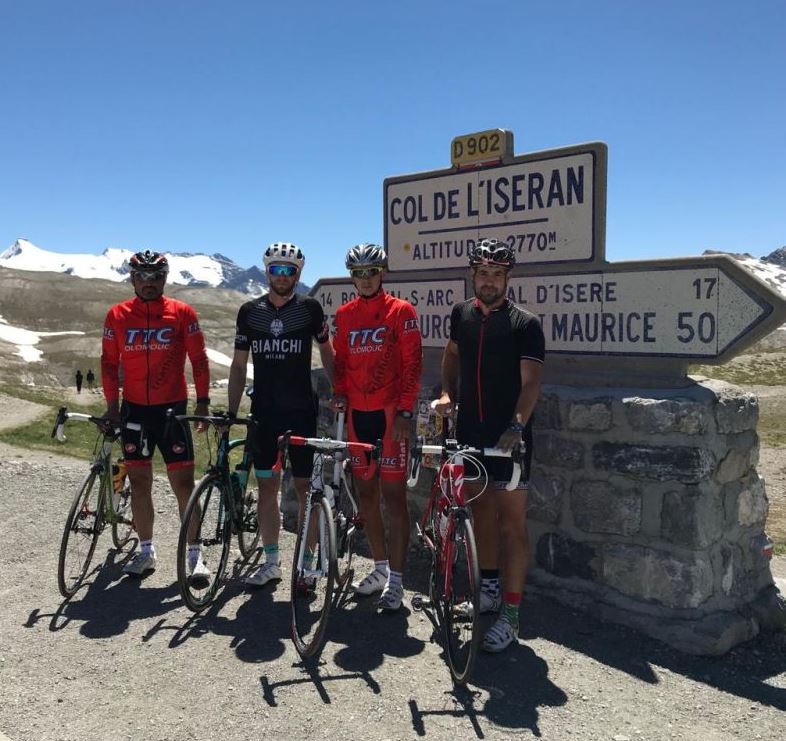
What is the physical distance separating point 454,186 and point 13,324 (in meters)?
134

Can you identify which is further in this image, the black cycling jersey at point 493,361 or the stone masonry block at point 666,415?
the stone masonry block at point 666,415

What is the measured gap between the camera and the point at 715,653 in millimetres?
4746

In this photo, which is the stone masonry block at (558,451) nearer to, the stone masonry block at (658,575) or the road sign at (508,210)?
the stone masonry block at (658,575)

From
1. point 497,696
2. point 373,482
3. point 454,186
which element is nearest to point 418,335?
point 373,482

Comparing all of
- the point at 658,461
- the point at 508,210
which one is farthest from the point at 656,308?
the point at 508,210

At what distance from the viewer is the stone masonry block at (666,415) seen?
4824 millimetres

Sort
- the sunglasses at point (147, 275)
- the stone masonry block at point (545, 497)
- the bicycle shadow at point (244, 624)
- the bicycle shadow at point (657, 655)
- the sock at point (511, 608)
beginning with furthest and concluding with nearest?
1. the sunglasses at point (147, 275)
2. the stone masonry block at point (545, 497)
3. the sock at point (511, 608)
4. the bicycle shadow at point (244, 624)
5. the bicycle shadow at point (657, 655)

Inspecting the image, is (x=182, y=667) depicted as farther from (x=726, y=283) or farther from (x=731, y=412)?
(x=726, y=283)

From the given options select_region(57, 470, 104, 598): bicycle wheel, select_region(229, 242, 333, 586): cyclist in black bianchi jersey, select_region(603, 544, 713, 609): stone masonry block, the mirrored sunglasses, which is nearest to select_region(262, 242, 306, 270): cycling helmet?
select_region(229, 242, 333, 586): cyclist in black bianchi jersey

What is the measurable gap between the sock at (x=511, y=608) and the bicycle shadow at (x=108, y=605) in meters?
2.44

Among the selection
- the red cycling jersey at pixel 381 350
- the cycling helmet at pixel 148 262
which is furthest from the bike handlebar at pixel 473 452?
the cycling helmet at pixel 148 262

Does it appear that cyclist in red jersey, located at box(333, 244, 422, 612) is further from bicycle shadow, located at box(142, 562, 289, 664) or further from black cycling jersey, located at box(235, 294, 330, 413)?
bicycle shadow, located at box(142, 562, 289, 664)

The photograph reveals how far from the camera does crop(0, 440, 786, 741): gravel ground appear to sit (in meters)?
3.76

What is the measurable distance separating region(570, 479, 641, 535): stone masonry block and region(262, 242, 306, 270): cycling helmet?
2705mm
